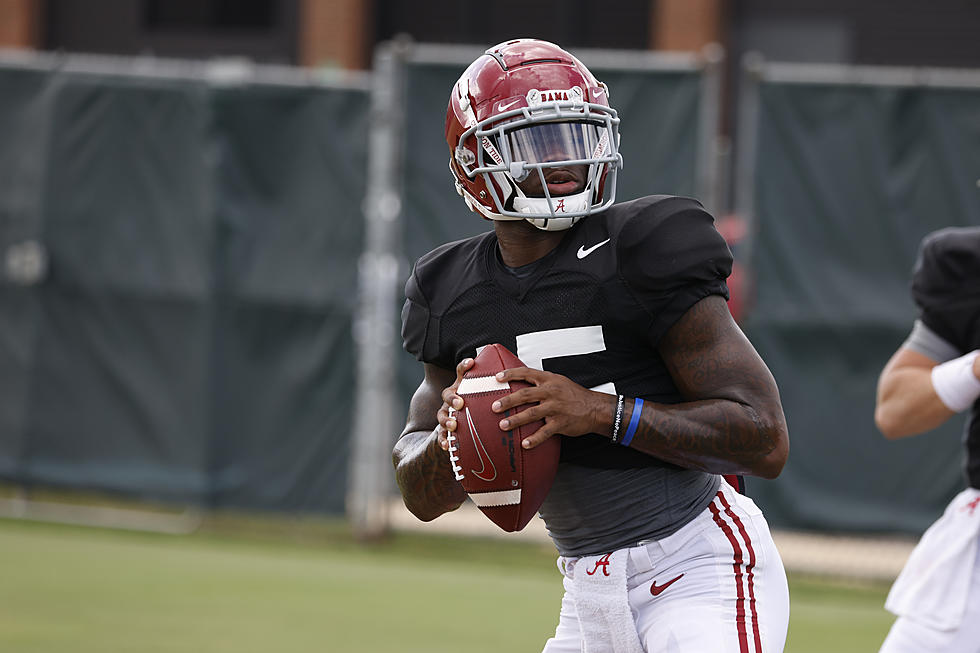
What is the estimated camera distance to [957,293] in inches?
179

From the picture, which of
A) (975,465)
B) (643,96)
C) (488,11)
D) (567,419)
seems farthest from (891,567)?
(488,11)

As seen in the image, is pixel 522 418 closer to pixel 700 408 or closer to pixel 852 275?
pixel 700 408

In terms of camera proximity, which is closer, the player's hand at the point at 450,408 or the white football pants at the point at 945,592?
the player's hand at the point at 450,408

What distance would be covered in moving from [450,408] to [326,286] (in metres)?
5.77

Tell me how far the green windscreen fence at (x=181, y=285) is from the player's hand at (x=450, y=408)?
18.5 ft

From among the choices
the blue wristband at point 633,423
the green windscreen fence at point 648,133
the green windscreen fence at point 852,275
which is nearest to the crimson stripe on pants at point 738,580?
the blue wristband at point 633,423

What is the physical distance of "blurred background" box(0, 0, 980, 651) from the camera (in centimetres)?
812

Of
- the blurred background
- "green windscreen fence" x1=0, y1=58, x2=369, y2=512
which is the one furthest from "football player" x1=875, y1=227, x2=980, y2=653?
"green windscreen fence" x1=0, y1=58, x2=369, y2=512

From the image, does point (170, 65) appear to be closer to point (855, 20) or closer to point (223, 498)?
point (855, 20)

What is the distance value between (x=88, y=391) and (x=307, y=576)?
232cm

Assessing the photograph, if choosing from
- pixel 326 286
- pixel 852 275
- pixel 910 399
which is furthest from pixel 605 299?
pixel 326 286

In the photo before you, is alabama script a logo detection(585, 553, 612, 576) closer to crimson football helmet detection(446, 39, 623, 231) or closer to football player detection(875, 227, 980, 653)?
crimson football helmet detection(446, 39, 623, 231)

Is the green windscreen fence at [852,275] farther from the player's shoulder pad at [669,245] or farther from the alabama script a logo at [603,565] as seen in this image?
the player's shoulder pad at [669,245]

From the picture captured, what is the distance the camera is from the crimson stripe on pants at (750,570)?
10.8ft
